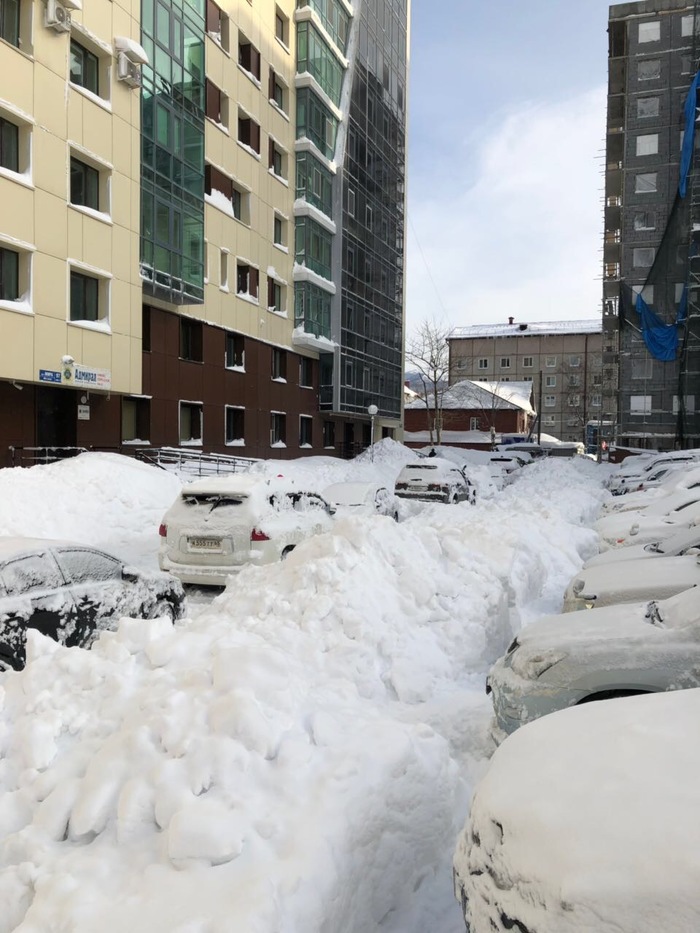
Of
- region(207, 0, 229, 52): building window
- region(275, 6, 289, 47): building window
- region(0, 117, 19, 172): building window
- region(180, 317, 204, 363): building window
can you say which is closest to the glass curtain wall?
region(207, 0, 229, 52): building window

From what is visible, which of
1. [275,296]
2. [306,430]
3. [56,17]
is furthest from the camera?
[306,430]

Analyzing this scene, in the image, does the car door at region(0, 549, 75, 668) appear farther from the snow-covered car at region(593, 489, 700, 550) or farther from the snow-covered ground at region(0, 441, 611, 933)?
the snow-covered car at region(593, 489, 700, 550)

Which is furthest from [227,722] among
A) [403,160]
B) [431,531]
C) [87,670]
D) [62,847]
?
[403,160]

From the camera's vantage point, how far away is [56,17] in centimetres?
1875

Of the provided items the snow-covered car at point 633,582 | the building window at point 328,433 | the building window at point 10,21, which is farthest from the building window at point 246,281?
the snow-covered car at point 633,582

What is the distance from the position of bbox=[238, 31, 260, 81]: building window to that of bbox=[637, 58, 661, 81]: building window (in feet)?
86.2

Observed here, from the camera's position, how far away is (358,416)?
42.6 metres

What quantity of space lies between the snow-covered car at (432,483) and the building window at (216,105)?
17413 millimetres

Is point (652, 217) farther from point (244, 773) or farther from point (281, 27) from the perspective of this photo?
point (244, 773)

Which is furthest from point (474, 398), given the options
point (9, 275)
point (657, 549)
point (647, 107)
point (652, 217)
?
point (657, 549)

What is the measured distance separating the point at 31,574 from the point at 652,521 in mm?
8478

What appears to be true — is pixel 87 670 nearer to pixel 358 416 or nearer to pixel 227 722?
pixel 227 722

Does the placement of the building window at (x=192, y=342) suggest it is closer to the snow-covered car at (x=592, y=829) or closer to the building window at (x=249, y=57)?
the building window at (x=249, y=57)

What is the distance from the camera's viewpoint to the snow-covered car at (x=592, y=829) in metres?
1.74
